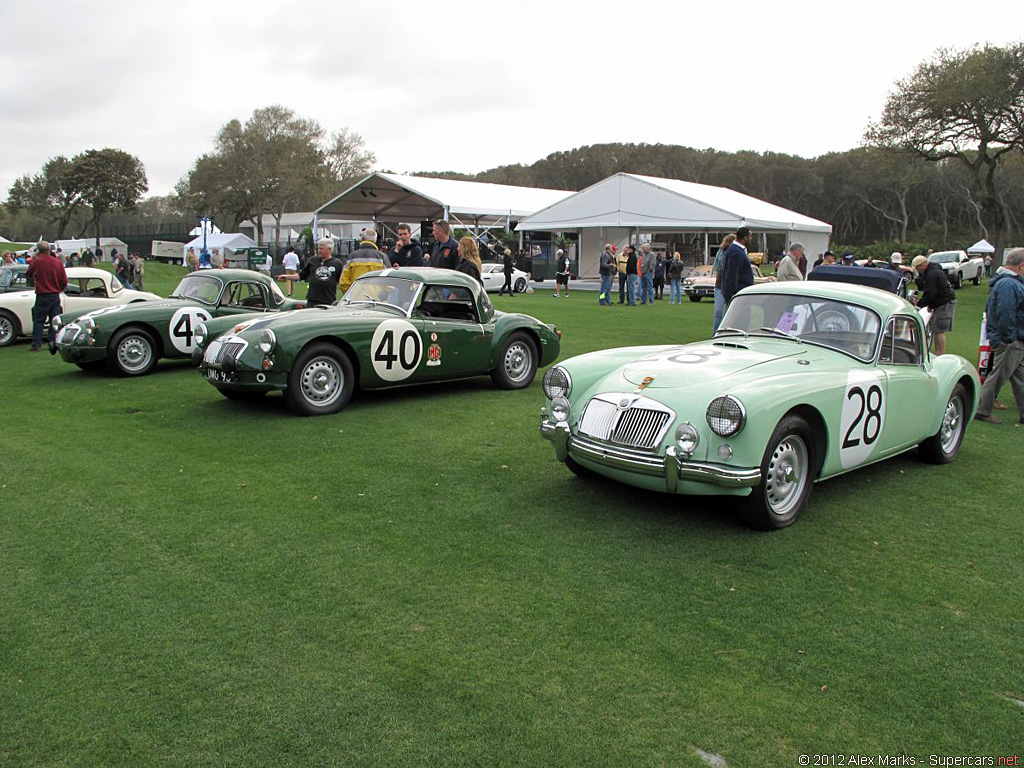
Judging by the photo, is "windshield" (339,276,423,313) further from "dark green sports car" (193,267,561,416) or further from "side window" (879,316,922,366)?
"side window" (879,316,922,366)

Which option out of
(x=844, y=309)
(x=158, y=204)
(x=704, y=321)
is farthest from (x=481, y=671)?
(x=158, y=204)

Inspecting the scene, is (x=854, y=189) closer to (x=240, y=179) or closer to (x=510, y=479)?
(x=240, y=179)

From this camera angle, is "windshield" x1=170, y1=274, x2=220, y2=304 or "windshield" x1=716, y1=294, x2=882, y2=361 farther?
"windshield" x1=170, y1=274, x2=220, y2=304

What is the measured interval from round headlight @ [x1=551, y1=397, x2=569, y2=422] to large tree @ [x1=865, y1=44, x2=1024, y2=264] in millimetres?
34868

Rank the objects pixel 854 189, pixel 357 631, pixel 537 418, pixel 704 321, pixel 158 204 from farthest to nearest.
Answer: pixel 158 204 → pixel 854 189 → pixel 704 321 → pixel 537 418 → pixel 357 631

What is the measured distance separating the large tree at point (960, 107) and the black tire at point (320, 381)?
34.0 meters

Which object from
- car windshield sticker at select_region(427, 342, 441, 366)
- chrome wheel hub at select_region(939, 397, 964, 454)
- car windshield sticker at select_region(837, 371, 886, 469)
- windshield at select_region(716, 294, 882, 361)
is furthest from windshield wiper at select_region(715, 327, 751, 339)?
car windshield sticker at select_region(427, 342, 441, 366)

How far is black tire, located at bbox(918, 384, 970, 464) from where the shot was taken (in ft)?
21.1

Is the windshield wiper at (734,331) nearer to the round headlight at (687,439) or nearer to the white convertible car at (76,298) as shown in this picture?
the round headlight at (687,439)

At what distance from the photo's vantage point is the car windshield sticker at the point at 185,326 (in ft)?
35.1

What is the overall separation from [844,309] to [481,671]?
4.09 meters

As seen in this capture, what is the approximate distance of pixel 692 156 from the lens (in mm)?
87500

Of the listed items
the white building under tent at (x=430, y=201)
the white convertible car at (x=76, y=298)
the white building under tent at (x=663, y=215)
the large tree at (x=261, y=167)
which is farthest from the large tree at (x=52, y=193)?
the white convertible car at (x=76, y=298)

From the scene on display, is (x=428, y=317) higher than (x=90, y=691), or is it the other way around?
(x=428, y=317)
